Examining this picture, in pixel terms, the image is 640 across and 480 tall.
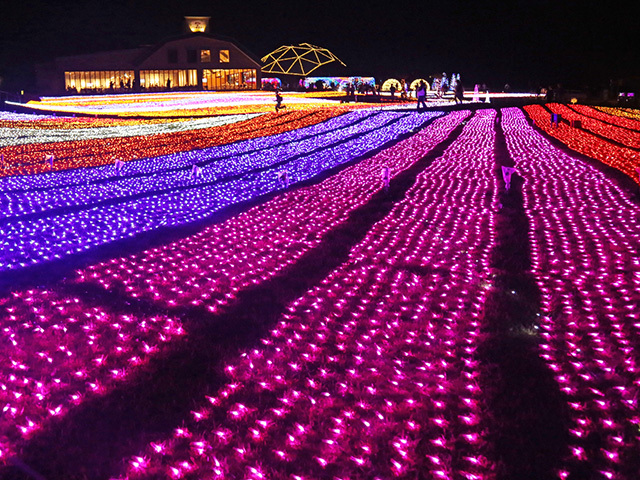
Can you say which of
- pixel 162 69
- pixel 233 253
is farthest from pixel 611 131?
pixel 162 69

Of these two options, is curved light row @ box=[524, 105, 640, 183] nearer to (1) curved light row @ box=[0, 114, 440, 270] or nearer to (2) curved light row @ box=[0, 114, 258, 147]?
(1) curved light row @ box=[0, 114, 440, 270]

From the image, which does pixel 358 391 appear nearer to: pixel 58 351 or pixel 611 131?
pixel 58 351

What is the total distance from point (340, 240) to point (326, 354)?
3585 mm

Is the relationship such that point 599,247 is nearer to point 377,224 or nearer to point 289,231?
point 377,224

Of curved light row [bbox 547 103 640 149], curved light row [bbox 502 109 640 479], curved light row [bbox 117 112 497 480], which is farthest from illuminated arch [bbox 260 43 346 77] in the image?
curved light row [bbox 117 112 497 480]

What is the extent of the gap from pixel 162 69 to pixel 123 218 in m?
58.4

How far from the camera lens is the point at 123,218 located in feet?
32.7

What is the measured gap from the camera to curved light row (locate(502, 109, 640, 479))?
3910mm

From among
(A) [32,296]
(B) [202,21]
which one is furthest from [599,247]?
(B) [202,21]

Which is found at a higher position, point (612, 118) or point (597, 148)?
point (612, 118)

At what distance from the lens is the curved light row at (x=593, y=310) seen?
3.91m

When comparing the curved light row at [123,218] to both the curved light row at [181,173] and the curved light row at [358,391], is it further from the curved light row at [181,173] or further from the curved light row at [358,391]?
the curved light row at [358,391]

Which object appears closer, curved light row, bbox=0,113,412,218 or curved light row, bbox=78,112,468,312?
curved light row, bbox=78,112,468,312

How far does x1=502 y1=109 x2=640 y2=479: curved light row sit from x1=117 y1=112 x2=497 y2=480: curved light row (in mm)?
670
